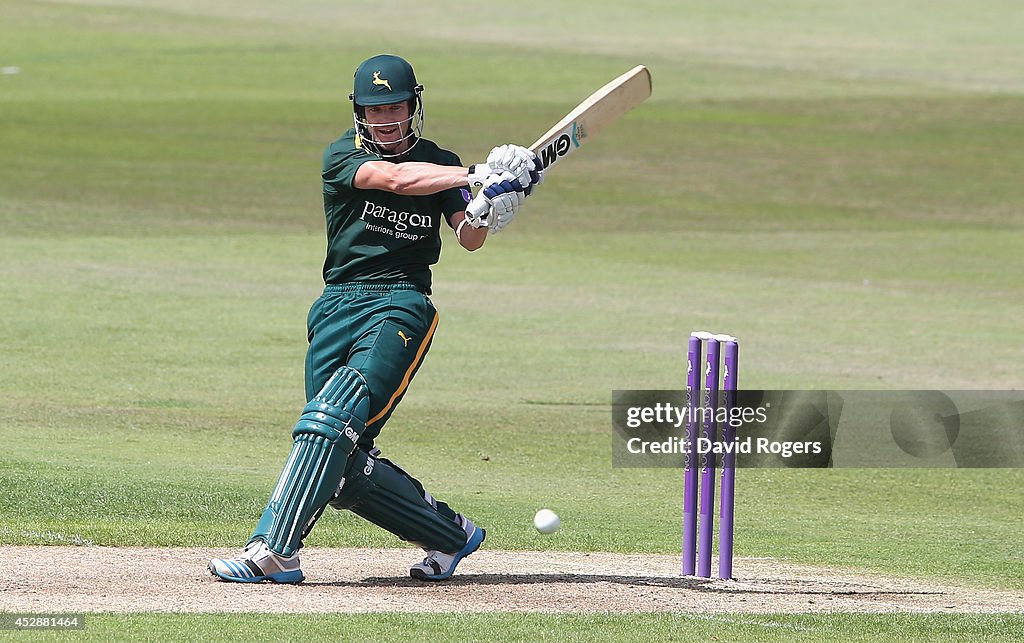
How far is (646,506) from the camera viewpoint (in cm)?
1052

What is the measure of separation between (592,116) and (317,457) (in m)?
1.85

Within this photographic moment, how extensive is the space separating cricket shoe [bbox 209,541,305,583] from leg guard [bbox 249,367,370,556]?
4cm

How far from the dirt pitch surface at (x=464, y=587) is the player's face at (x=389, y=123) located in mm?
1849

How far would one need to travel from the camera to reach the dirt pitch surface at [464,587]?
6.75 meters

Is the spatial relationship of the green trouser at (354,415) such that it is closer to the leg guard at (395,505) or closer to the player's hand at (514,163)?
the leg guard at (395,505)

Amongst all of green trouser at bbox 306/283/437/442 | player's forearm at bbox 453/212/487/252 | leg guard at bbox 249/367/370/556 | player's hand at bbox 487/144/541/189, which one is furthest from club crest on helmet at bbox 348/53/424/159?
leg guard at bbox 249/367/370/556

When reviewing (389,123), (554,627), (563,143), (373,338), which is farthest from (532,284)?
(554,627)

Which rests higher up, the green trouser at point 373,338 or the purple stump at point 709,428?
the green trouser at point 373,338

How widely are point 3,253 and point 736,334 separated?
9.44m

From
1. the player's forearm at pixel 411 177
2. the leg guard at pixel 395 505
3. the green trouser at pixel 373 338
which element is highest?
the player's forearm at pixel 411 177

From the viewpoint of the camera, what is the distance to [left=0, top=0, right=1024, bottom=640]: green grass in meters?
9.62

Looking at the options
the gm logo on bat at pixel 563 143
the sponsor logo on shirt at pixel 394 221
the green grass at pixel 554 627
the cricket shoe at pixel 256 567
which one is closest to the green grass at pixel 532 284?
the green grass at pixel 554 627

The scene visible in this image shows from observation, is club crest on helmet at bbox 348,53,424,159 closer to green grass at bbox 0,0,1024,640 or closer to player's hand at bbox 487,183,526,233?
player's hand at bbox 487,183,526,233

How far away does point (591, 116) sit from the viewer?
739cm
